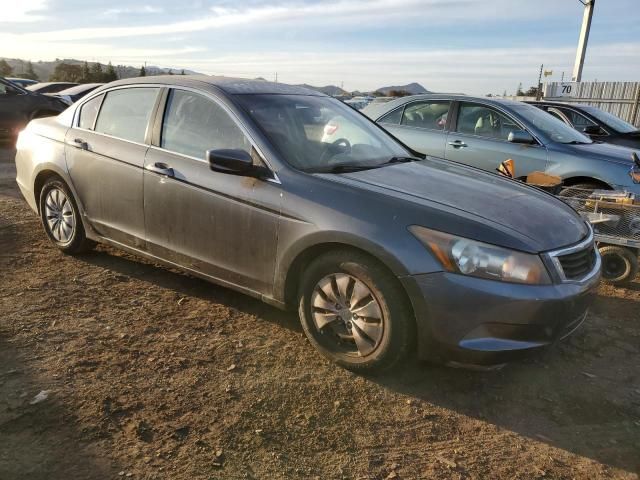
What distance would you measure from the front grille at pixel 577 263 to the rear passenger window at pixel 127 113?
3.03 metres

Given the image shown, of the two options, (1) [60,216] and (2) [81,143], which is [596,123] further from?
(1) [60,216]

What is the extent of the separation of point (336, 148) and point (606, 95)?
17756 mm

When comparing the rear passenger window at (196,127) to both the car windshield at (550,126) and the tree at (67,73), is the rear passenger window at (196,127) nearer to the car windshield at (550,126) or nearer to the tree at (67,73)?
the car windshield at (550,126)

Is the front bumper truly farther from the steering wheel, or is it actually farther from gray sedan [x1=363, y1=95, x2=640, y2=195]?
gray sedan [x1=363, y1=95, x2=640, y2=195]

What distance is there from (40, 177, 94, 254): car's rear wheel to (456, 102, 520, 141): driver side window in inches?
184

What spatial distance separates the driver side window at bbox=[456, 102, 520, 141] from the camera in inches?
262

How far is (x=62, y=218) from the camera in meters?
4.87

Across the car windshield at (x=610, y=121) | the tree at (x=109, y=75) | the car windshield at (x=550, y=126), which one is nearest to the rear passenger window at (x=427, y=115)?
the car windshield at (x=550, y=126)

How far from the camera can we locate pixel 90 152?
4410mm

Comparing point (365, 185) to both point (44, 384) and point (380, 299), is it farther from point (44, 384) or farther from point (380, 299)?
point (44, 384)

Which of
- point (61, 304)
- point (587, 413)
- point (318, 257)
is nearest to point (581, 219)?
point (587, 413)

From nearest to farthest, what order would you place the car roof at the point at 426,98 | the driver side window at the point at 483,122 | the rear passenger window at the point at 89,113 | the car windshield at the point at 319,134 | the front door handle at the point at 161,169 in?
the car windshield at the point at 319,134 < the front door handle at the point at 161,169 < the rear passenger window at the point at 89,113 < the driver side window at the point at 483,122 < the car roof at the point at 426,98

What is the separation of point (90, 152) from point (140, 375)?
2145 mm

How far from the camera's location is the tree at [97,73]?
46.3m
